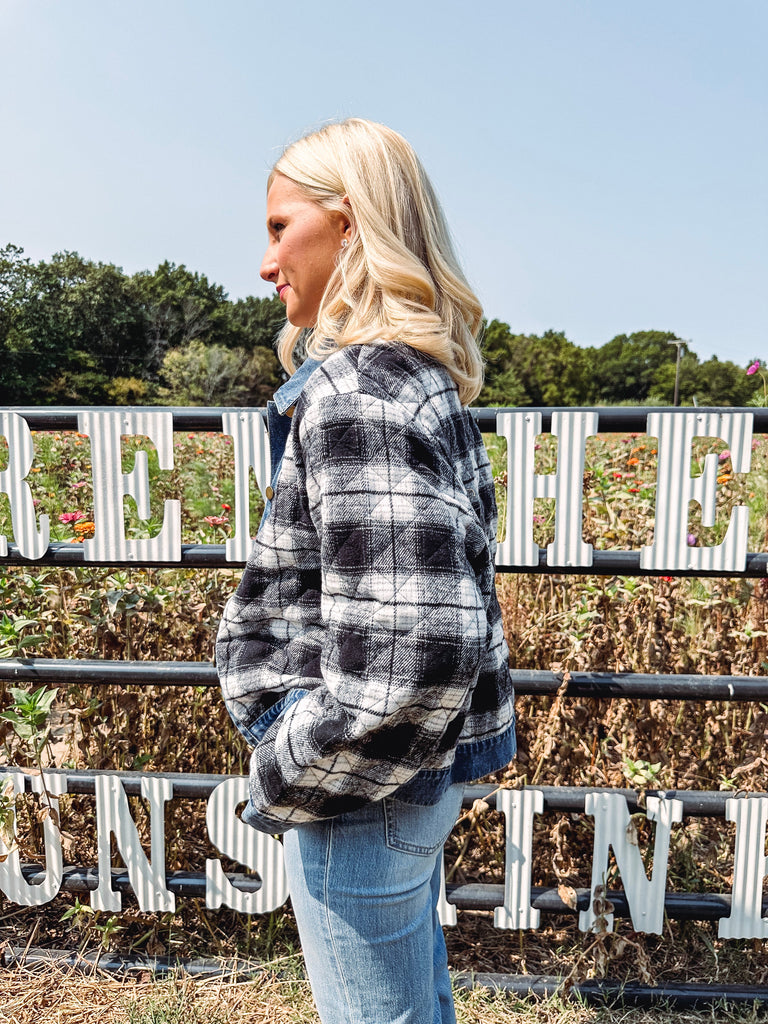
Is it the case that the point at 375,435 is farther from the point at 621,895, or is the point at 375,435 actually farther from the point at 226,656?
the point at 621,895

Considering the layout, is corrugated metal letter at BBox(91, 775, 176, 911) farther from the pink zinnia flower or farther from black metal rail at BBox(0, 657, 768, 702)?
the pink zinnia flower

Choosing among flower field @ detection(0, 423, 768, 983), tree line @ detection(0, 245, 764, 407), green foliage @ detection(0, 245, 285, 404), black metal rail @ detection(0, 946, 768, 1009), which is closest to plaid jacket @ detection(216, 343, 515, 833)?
flower field @ detection(0, 423, 768, 983)

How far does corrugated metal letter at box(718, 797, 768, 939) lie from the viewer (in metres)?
2.03

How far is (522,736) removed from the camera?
2.44 m

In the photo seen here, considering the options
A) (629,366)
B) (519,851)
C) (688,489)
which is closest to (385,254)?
(688,489)

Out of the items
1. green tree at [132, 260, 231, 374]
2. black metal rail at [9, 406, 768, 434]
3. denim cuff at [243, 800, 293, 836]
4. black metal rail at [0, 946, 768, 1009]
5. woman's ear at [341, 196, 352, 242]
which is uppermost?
green tree at [132, 260, 231, 374]

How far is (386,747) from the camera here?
3.10 ft

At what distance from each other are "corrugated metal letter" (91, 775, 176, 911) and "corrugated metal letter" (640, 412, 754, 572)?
1.38 meters

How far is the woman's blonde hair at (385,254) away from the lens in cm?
106

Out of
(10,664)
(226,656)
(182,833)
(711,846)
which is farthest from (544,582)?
(226,656)

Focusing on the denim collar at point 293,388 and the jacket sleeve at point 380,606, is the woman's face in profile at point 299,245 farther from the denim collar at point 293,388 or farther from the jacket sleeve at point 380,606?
the jacket sleeve at point 380,606

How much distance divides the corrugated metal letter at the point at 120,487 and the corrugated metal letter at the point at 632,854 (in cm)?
125

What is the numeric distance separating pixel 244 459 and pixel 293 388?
895 millimetres

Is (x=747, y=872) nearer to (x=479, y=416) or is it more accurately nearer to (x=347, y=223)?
(x=479, y=416)
